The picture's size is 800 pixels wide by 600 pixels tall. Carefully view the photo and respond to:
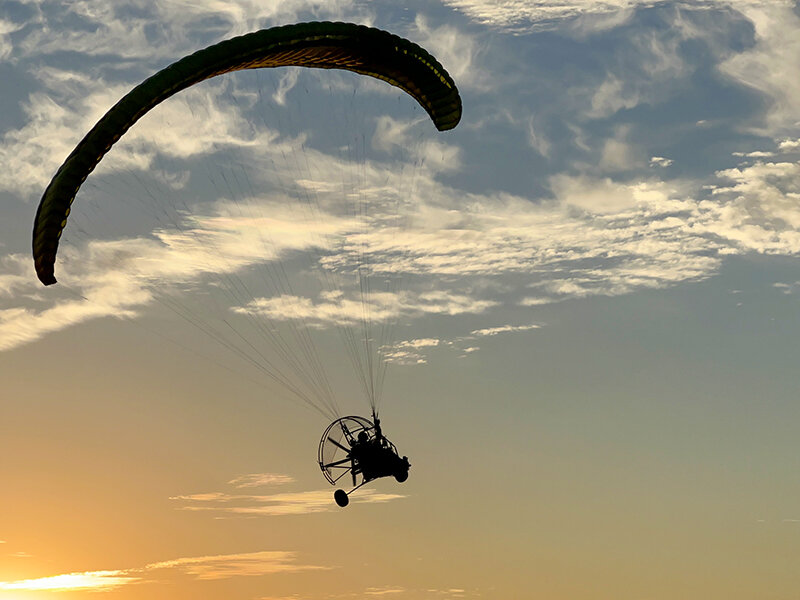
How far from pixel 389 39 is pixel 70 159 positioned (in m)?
10.1

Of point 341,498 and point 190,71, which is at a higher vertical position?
point 190,71

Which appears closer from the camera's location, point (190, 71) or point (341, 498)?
point (190, 71)

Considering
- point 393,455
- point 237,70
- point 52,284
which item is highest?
point 237,70

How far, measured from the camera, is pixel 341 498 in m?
38.6

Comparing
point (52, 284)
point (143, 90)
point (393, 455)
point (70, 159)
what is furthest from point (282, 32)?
point (393, 455)

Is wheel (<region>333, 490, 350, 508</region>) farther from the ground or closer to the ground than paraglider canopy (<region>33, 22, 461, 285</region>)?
closer to the ground

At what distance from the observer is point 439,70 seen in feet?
128

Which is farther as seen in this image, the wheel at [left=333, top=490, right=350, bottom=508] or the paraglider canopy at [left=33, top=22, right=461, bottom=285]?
the wheel at [left=333, top=490, right=350, bottom=508]

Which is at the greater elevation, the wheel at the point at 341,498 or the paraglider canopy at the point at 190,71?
the paraglider canopy at the point at 190,71

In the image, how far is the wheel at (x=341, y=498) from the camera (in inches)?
1508

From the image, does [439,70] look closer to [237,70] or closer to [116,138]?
[237,70]

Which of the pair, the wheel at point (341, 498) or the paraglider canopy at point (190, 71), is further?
the wheel at point (341, 498)

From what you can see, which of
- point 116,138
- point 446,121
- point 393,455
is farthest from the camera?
point 446,121

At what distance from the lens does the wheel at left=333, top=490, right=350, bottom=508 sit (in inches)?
1508
